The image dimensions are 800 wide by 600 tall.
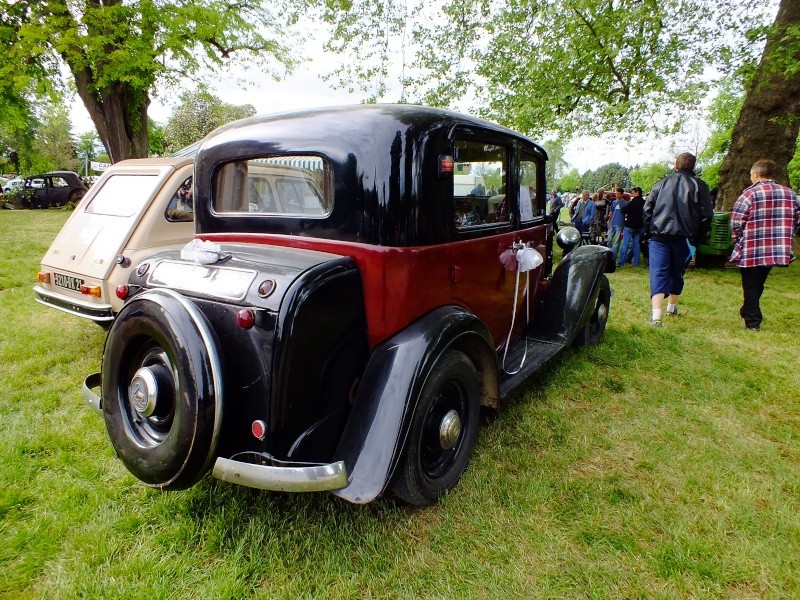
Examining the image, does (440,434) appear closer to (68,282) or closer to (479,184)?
(479,184)

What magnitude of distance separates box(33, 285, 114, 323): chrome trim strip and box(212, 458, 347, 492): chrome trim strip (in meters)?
2.74

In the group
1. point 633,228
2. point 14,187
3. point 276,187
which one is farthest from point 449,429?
point 14,187

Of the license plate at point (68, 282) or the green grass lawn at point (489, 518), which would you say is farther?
the license plate at point (68, 282)

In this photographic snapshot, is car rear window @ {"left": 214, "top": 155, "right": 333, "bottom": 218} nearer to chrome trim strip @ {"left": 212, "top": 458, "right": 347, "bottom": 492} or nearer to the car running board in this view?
chrome trim strip @ {"left": 212, "top": 458, "right": 347, "bottom": 492}

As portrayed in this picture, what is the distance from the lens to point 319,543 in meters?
2.07

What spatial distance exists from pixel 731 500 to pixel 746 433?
923 mm

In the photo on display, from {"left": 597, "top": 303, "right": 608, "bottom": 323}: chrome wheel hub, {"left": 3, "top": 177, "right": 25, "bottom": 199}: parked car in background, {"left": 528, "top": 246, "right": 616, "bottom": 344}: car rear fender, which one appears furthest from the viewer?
{"left": 3, "top": 177, "right": 25, "bottom": 199}: parked car in background

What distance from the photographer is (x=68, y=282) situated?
4.15m

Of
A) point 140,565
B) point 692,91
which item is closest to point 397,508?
point 140,565

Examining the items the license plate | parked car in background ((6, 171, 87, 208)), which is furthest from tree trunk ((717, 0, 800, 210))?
parked car in background ((6, 171, 87, 208))

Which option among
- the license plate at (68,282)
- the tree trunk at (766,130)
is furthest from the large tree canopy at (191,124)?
the license plate at (68,282)

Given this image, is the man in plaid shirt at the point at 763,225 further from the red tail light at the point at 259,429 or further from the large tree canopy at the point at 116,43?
the large tree canopy at the point at 116,43

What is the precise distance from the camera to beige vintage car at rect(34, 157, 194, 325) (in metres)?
3.95

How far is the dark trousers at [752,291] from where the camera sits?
16.6ft
